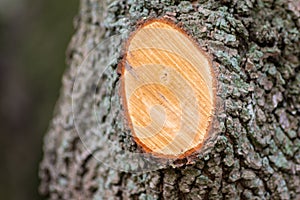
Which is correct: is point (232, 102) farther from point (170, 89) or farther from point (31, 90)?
point (31, 90)

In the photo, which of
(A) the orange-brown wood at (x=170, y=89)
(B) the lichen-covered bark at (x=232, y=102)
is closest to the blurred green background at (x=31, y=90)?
(B) the lichen-covered bark at (x=232, y=102)

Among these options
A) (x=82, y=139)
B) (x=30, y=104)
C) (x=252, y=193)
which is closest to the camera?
(x=252, y=193)

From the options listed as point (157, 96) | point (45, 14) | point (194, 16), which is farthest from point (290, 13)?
point (45, 14)

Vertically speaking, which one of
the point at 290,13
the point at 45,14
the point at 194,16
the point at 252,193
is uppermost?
the point at 45,14

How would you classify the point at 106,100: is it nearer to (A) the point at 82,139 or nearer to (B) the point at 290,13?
(A) the point at 82,139

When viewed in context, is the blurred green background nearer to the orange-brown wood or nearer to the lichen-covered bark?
the lichen-covered bark

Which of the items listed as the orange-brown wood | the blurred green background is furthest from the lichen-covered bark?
the blurred green background

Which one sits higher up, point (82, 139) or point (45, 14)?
point (45, 14)

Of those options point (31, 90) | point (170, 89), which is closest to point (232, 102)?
point (170, 89)
